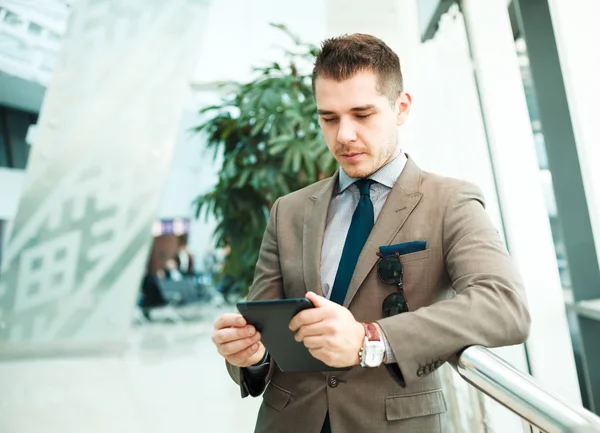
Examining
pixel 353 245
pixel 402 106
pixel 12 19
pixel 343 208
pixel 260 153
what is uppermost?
pixel 12 19

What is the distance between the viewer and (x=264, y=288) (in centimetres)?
123

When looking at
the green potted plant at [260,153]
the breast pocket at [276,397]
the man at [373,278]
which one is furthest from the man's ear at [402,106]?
the green potted plant at [260,153]

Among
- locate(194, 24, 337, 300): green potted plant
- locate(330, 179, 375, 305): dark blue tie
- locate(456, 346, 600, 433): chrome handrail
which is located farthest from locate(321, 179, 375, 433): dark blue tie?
locate(194, 24, 337, 300): green potted plant

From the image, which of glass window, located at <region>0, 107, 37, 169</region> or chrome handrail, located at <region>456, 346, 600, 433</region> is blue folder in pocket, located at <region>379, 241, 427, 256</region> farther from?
glass window, located at <region>0, 107, 37, 169</region>

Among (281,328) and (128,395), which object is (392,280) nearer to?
(281,328)

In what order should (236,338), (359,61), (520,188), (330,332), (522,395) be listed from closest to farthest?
(522,395)
(330,332)
(236,338)
(359,61)
(520,188)

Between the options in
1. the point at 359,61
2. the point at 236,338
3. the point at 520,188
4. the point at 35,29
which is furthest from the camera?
the point at 35,29

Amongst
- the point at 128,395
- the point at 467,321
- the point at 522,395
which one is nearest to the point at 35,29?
the point at 128,395

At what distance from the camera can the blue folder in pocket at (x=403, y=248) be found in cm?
106

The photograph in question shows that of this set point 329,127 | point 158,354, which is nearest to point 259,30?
point 158,354

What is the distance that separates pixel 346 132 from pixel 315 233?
24 cm

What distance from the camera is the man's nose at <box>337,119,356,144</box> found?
111 centimetres

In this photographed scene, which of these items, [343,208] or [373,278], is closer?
[373,278]

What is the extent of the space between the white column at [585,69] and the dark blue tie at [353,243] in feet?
3.85
